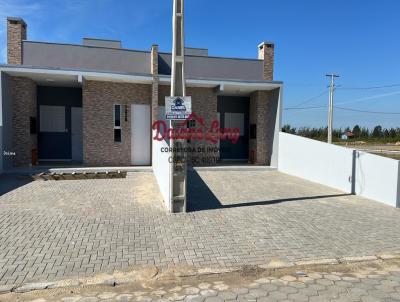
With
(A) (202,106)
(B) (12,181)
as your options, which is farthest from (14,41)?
(A) (202,106)

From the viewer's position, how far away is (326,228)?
6355 mm

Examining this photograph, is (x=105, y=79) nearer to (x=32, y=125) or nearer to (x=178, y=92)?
(x=32, y=125)

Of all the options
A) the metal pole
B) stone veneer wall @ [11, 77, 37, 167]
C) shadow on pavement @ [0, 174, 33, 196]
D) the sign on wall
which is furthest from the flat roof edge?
the sign on wall

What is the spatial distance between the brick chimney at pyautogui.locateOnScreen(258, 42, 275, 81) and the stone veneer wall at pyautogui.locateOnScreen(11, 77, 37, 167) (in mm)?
10255

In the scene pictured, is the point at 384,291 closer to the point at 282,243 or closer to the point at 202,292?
the point at 282,243

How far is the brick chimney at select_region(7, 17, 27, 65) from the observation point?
12.4 meters

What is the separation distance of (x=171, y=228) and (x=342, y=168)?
22.5ft

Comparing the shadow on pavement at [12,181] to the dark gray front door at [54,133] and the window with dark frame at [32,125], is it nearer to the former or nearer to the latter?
the window with dark frame at [32,125]

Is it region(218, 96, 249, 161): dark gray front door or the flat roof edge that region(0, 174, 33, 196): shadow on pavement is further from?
region(218, 96, 249, 161): dark gray front door

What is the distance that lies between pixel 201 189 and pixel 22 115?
786cm

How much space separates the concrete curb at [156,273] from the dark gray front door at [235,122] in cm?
1180

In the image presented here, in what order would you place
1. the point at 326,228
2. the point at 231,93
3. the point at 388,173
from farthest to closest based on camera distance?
the point at 231,93 → the point at 388,173 → the point at 326,228

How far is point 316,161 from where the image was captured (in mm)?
11898

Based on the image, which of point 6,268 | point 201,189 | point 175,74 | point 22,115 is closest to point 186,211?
point 201,189
